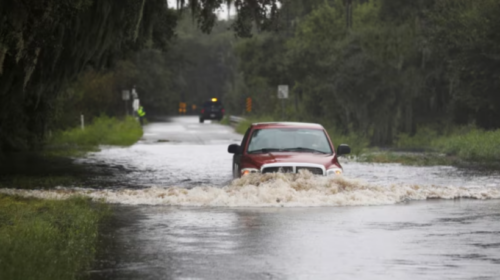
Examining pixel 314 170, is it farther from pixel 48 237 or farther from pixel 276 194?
pixel 48 237

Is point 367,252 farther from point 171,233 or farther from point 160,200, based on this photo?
point 160,200

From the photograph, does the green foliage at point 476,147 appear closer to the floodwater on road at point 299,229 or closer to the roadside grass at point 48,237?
the floodwater on road at point 299,229

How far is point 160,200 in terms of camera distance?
20766 mm

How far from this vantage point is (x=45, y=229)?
1444cm

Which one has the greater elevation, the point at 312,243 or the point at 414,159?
A: the point at 312,243

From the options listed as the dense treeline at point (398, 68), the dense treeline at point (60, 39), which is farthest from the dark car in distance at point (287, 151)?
the dense treeline at point (398, 68)

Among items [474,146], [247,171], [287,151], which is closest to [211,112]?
[474,146]

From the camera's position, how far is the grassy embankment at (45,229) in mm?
11164

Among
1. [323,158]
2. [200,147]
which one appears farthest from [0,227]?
[200,147]

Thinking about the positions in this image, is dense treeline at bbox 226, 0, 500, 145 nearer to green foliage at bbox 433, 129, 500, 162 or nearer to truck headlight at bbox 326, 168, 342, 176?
green foliage at bbox 433, 129, 500, 162

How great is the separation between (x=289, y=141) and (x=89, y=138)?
1180 inches

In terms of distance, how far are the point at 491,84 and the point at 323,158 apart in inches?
1355

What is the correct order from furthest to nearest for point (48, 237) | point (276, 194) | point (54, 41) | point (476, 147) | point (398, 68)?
point (398, 68) < point (476, 147) < point (54, 41) < point (276, 194) < point (48, 237)

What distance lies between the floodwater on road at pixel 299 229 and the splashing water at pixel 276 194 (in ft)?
0.08
